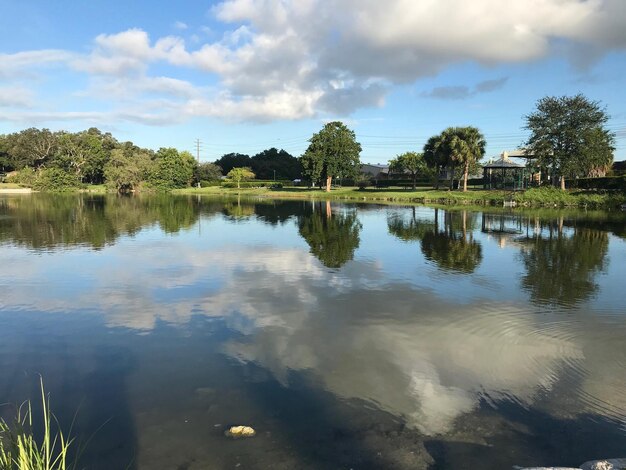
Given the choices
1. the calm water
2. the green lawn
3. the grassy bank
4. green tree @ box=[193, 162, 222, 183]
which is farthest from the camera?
green tree @ box=[193, 162, 222, 183]

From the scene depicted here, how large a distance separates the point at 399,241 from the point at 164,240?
1244cm

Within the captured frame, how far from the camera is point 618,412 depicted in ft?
21.2

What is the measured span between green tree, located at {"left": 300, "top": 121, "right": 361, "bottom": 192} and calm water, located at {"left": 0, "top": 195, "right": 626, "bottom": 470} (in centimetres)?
5637

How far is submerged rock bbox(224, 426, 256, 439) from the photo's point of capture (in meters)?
5.84

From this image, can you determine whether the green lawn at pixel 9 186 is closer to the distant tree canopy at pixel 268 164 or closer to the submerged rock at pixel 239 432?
the distant tree canopy at pixel 268 164

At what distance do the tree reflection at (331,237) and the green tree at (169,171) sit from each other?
63.1m

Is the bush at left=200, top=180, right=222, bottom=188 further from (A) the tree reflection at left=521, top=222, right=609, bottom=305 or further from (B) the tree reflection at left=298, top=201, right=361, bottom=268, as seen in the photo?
(A) the tree reflection at left=521, top=222, right=609, bottom=305

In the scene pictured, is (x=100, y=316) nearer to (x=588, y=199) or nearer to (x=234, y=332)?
(x=234, y=332)

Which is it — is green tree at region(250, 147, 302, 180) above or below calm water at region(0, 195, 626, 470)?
above

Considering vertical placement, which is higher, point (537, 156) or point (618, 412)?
point (537, 156)

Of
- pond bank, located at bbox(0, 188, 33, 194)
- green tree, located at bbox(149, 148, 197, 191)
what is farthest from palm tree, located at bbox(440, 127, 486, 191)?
pond bank, located at bbox(0, 188, 33, 194)

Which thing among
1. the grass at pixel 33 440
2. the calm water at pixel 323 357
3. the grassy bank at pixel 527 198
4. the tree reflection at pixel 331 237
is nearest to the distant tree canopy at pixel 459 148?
the grassy bank at pixel 527 198

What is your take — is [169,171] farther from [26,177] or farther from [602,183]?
[602,183]

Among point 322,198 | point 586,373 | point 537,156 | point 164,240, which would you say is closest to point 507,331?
point 586,373
